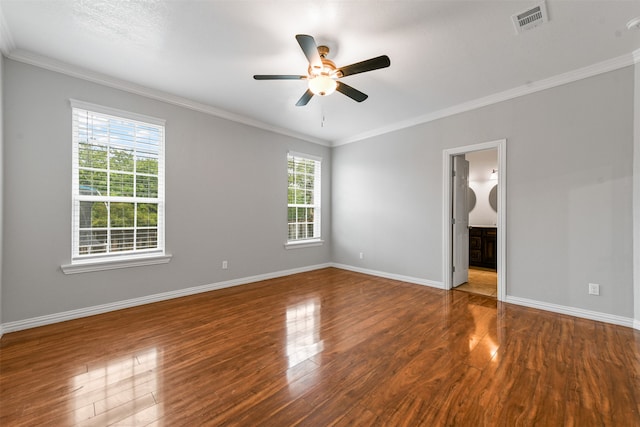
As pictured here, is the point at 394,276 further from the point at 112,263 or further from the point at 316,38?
the point at 112,263

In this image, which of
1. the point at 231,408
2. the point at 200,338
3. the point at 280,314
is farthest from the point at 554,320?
the point at 200,338

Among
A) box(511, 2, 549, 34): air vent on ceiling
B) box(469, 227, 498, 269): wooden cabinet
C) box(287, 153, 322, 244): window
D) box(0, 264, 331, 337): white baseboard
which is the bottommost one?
box(0, 264, 331, 337): white baseboard

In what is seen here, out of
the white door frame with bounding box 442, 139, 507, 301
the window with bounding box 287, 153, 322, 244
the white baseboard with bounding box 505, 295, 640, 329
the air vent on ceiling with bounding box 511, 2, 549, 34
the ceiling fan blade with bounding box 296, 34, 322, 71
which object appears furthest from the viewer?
the window with bounding box 287, 153, 322, 244

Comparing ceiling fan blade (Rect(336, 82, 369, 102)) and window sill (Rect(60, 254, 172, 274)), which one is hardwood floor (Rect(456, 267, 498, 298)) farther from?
window sill (Rect(60, 254, 172, 274))

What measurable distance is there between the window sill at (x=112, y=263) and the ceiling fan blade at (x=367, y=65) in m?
3.31

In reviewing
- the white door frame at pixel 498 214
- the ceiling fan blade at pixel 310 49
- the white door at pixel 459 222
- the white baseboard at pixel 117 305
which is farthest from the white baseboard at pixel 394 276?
the ceiling fan blade at pixel 310 49

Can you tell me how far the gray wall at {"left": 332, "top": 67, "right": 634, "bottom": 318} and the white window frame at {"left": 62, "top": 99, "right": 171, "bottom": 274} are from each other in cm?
390

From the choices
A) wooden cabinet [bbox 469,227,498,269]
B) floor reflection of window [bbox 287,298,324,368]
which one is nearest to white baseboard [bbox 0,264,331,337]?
floor reflection of window [bbox 287,298,324,368]

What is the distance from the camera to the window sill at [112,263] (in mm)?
3107

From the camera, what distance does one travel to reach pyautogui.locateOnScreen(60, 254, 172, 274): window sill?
3.11 metres

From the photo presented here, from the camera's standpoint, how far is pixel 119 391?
187cm

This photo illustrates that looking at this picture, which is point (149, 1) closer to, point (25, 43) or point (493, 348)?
point (25, 43)

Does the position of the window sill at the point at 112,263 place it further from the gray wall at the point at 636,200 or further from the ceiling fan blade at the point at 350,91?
the gray wall at the point at 636,200

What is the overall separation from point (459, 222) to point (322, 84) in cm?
330
